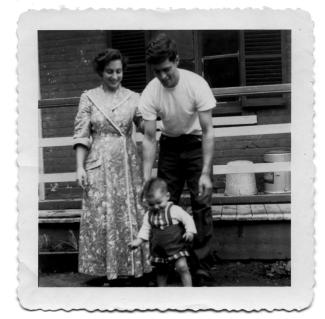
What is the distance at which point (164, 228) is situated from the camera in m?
2.31

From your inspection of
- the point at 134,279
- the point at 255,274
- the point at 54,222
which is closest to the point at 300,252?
the point at 255,274

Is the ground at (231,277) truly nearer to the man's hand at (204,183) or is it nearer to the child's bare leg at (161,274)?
the child's bare leg at (161,274)

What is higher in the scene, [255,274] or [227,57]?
[227,57]

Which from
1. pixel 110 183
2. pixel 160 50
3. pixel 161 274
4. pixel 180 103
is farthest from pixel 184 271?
pixel 160 50

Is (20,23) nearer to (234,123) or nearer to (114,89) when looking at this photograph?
(114,89)

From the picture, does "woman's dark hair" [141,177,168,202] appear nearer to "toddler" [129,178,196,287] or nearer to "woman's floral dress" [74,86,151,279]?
"toddler" [129,178,196,287]

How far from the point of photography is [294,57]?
2451 mm

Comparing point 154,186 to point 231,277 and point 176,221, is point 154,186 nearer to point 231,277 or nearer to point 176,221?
point 176,221

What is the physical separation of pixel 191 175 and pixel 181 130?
0.24 metres

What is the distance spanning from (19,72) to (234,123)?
5.62 feet

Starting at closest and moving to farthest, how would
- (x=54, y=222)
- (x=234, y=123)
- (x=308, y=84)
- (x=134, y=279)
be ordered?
(x=308, y=84)
(x=134, y=279)
(x=54, y=222)
(x=234, y=123)

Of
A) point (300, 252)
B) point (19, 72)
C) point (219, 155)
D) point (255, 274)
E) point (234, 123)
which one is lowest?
point (255, 274)

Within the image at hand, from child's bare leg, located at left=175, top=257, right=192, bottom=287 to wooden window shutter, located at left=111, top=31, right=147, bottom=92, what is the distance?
182cm

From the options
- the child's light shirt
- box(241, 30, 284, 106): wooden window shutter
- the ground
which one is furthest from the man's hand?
box(241, 30, 284, 106): wooden window shutter
